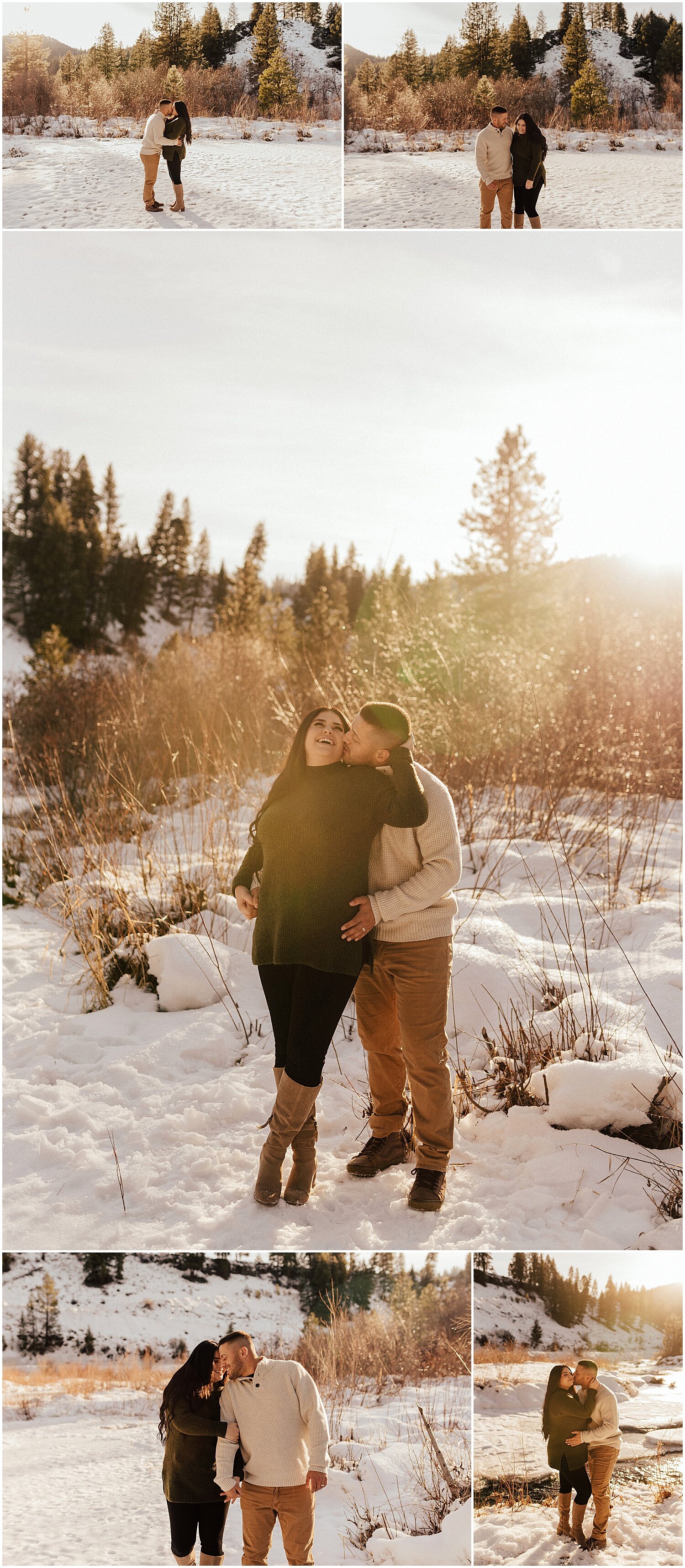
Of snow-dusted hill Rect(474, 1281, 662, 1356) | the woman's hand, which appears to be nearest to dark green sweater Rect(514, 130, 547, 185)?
the woman's hand

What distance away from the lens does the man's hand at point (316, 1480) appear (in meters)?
2.57

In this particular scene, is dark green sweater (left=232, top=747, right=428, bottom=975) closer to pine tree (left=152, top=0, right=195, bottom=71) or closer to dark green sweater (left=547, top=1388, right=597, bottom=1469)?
dark green sweater (left=547, top=1388, right=597, bottom=1469)

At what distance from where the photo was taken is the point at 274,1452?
257 cm

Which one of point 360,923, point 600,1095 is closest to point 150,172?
point 360,923

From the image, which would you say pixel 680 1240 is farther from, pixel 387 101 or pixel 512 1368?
pixel 387 101

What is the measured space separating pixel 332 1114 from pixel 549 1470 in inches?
52.7

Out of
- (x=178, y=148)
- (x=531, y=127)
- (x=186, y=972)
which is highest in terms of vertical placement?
(x=531, y=127)

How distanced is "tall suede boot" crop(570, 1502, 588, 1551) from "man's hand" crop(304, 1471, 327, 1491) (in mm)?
837

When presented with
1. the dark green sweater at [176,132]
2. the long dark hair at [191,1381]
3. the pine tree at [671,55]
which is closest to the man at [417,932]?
the long dark hair at [191,1381]

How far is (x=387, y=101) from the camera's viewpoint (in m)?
5.34

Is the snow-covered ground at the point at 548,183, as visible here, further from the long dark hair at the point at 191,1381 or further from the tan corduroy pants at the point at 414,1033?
the long dark hair at the point at 191,1381

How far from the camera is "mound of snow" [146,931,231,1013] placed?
4.39 metres

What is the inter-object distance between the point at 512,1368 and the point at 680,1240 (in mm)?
771

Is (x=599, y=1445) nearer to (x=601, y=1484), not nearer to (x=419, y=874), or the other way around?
(x=601, y=1484)
